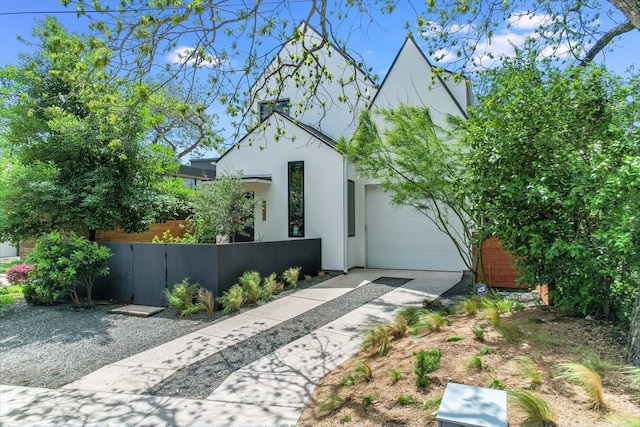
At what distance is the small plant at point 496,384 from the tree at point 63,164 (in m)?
8.58

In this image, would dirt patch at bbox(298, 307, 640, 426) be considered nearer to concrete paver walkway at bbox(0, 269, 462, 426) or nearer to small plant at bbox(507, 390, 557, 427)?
small plant at bbox(507, 390, 557, 427)

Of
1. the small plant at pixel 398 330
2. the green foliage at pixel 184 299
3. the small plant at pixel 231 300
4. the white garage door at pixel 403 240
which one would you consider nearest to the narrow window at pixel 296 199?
the white garage door at pixel 403 240

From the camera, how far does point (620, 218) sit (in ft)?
11.4

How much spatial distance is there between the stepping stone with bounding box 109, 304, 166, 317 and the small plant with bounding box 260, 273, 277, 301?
6.19ft

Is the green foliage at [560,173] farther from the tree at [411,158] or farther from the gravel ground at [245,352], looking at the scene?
the gravel ground at [245,352]

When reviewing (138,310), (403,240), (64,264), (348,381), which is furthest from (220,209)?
(348,381)

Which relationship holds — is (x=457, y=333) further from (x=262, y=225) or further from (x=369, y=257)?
(x=262, y=225)

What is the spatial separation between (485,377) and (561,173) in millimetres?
2588

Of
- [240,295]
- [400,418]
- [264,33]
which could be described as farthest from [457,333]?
[264,33]

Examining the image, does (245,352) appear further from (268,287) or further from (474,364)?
(268,287)

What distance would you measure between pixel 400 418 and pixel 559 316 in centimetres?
315

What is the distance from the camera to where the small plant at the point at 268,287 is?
7.62 metres

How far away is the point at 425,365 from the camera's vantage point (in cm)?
342

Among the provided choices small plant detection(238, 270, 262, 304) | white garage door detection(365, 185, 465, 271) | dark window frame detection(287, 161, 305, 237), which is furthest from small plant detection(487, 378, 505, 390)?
dark window frame detection(287, 161, 305, 237)
